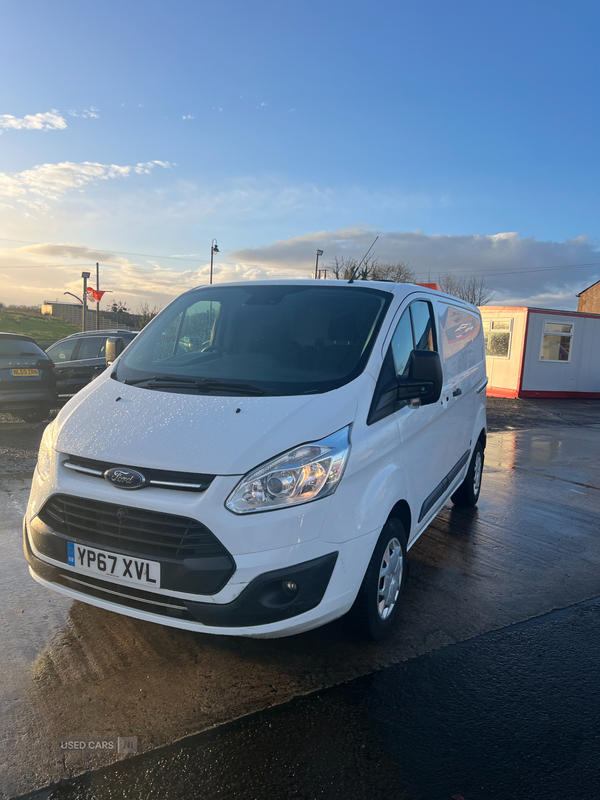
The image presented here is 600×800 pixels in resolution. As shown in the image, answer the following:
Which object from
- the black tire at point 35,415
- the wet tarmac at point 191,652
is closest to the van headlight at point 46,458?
the wet tarmac at point 191,652

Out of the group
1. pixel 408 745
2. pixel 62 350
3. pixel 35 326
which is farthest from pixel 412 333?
pixel 35 326

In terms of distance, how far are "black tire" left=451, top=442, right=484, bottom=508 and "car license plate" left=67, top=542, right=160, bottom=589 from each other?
4.02 m

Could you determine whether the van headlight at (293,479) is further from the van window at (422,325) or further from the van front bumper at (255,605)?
the van window at (422,325)

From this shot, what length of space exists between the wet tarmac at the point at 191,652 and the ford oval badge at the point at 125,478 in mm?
968

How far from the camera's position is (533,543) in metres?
5.22

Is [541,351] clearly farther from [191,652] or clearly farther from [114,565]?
[114,565]

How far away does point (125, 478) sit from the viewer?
8.75 ft

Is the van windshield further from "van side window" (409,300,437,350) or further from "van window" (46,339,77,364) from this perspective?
"van window" (46,339,77,364)

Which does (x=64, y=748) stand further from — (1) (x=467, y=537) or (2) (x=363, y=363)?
(1) (x=467, y=537)

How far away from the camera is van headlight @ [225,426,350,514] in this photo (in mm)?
2561

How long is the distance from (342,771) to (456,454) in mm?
3051

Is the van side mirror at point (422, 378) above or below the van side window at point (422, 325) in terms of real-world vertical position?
below

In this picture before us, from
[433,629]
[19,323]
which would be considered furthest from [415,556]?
[19,323]

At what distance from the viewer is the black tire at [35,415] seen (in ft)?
33.0
